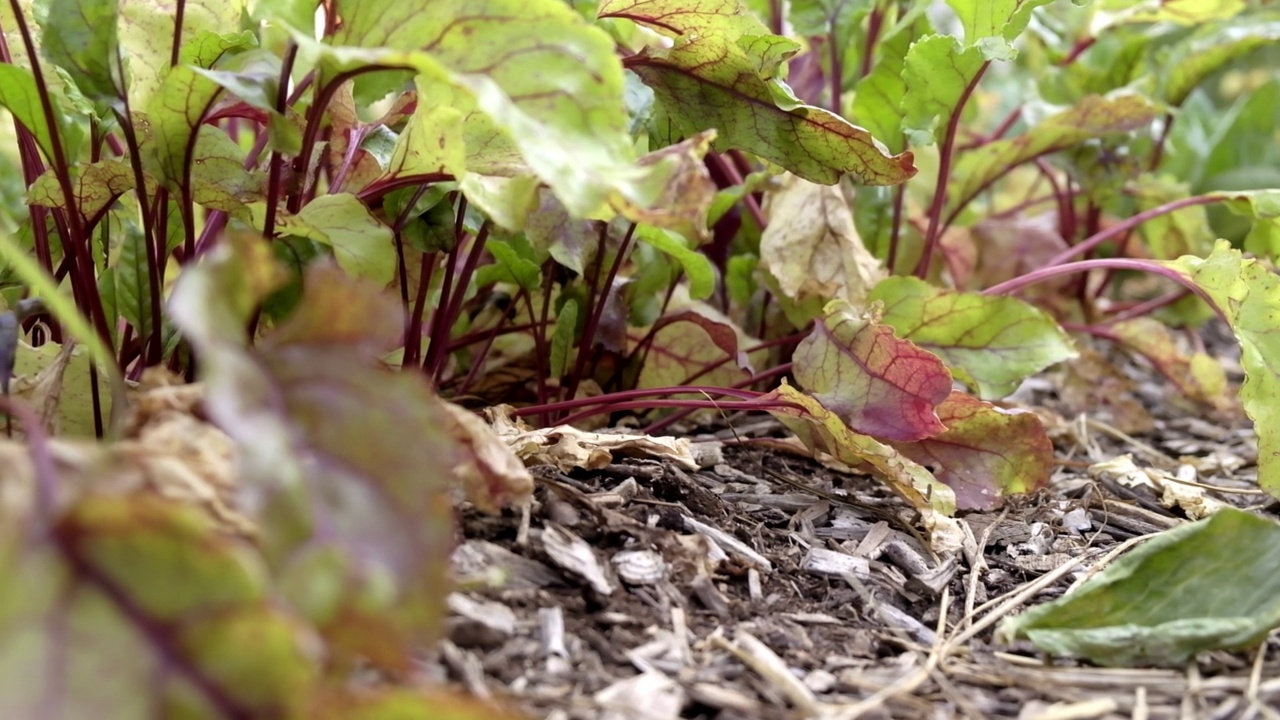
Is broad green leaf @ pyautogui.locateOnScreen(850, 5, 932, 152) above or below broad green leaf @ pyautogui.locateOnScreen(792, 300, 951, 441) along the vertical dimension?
above

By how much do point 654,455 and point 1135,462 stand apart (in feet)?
2.39

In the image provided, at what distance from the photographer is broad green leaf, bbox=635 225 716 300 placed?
102 cm

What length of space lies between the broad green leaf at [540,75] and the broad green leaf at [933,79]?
50 centimetres

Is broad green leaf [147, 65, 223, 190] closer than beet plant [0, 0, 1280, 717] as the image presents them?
No

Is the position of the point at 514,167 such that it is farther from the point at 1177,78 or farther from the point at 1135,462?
the point at 1177,78

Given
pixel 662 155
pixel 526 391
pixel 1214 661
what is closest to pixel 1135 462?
pixel 1214 661

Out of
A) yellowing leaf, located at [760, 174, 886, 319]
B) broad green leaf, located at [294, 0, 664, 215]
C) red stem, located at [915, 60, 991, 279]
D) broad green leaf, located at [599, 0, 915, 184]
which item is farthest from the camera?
yellowing leaf, located at [760, 174, 886, 319]

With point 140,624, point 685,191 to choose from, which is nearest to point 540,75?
point 685,191

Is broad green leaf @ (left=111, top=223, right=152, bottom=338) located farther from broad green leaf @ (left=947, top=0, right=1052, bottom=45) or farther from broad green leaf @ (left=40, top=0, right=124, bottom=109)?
broad green leaf @ (left=947, top=0, right=1052, bottom=45)

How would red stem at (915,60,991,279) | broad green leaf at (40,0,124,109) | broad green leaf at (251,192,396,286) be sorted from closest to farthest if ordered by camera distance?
broad green leaf at (40,0,124,109)
broad green leaf at (251,192,396,286)
red stem at (915,60,991,279)

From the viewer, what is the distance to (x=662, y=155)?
2.53ft

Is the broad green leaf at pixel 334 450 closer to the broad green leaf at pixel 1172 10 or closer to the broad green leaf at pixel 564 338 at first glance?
the broad green leaf at pixel 564 338

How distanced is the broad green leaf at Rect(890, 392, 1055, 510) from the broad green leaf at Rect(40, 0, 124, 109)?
779 millimetres

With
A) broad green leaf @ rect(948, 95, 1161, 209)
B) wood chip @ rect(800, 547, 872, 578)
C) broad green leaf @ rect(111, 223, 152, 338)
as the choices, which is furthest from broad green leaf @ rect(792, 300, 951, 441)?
broad green leaf @ rect(111, 223, 152, 338)
